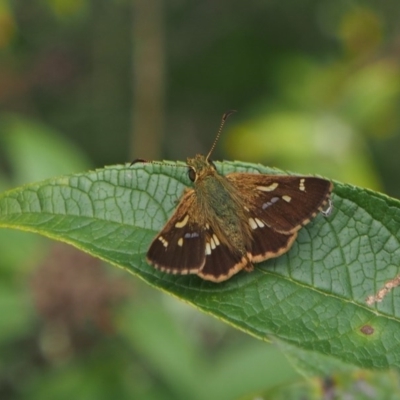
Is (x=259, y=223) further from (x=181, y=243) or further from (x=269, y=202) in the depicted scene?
(x=181, y=243)

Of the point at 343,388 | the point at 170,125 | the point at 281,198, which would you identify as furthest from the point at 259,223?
the point at 170,125

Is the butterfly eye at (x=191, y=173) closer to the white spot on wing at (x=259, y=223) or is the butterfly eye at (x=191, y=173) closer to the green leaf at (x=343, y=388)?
the white spot on wing at (x=259, y=223)

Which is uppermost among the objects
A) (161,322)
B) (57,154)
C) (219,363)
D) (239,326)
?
(239,326)

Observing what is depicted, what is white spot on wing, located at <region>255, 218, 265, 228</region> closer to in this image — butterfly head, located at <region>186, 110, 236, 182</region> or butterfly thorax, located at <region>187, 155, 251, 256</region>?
butterfly thorax, located at <region>187, 155, 251, 256</region>

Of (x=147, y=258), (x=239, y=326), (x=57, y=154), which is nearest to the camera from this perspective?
(x=239, y=326)

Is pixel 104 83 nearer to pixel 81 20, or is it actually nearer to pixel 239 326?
pixel 81 20

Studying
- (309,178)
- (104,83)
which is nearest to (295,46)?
(104,83)

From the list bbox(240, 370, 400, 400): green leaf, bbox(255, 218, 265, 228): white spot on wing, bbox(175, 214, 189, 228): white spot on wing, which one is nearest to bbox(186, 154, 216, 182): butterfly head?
bbox(175, 214, 189, 228): white spot on wing
